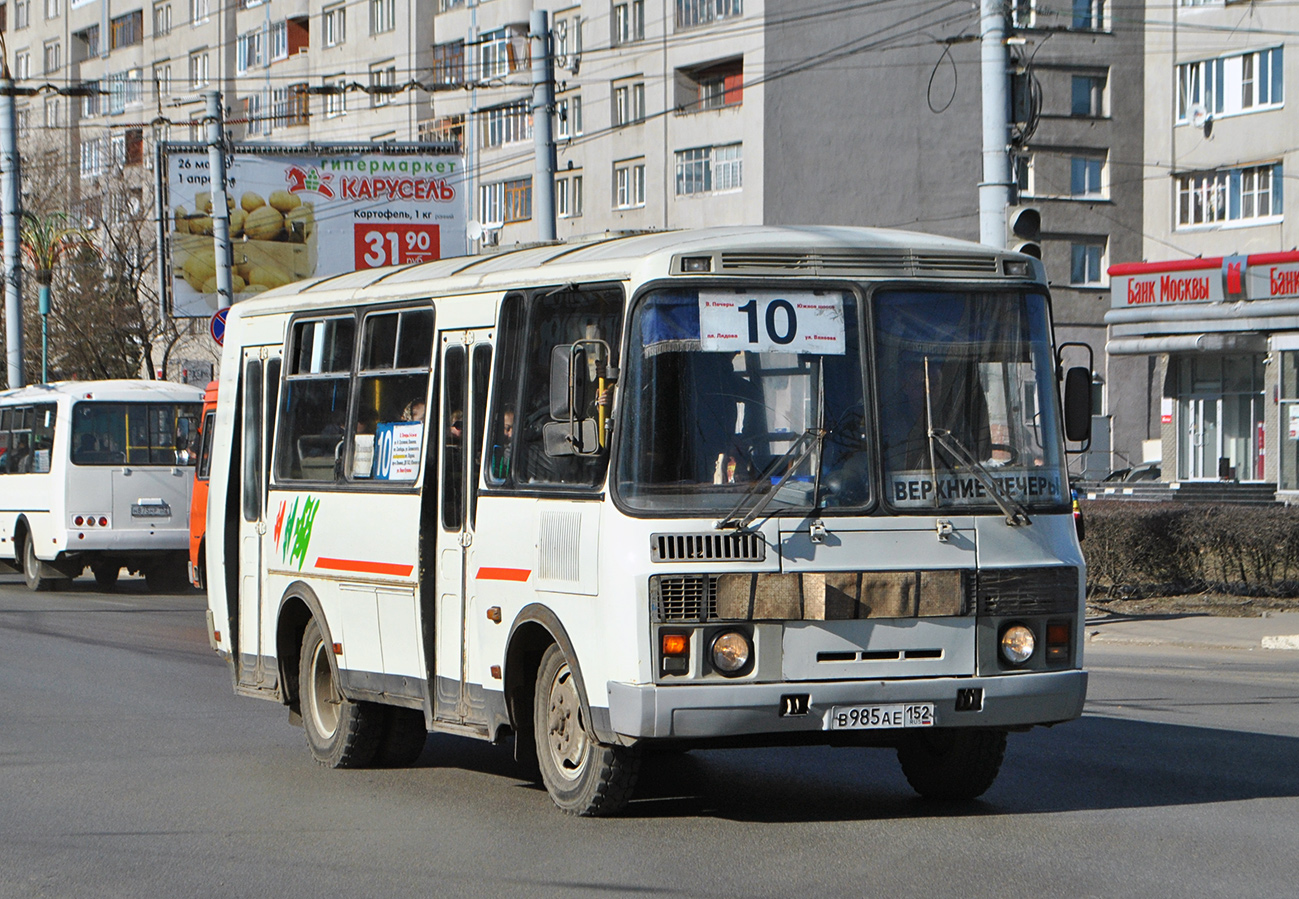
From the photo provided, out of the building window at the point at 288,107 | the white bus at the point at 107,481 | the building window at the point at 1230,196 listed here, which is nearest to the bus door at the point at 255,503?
the white bus at the point at 107,481

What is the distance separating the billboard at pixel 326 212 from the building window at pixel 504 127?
22813mm

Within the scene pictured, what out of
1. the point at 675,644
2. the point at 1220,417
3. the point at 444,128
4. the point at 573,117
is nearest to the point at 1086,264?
the point at 1220,417

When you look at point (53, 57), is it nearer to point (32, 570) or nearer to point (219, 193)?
point (219, 193)

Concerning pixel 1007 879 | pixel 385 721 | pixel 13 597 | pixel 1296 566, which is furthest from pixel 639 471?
pixel 13 597

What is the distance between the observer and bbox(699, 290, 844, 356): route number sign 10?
25.8 feet

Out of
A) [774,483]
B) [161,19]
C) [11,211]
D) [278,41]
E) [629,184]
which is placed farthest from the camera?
[161,19]

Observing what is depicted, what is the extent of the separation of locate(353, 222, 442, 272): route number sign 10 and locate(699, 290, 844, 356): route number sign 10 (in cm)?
2958

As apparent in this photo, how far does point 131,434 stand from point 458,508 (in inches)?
711

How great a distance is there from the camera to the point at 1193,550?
69.3 ft

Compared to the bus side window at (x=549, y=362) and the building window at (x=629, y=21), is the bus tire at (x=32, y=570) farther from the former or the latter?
the building window at (x=629, y=21)

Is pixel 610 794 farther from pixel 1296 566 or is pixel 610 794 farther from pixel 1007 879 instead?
pixel 1296 566

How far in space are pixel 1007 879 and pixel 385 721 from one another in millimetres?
4324

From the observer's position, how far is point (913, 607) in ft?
25.6

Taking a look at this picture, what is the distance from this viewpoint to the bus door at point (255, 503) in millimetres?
11039
